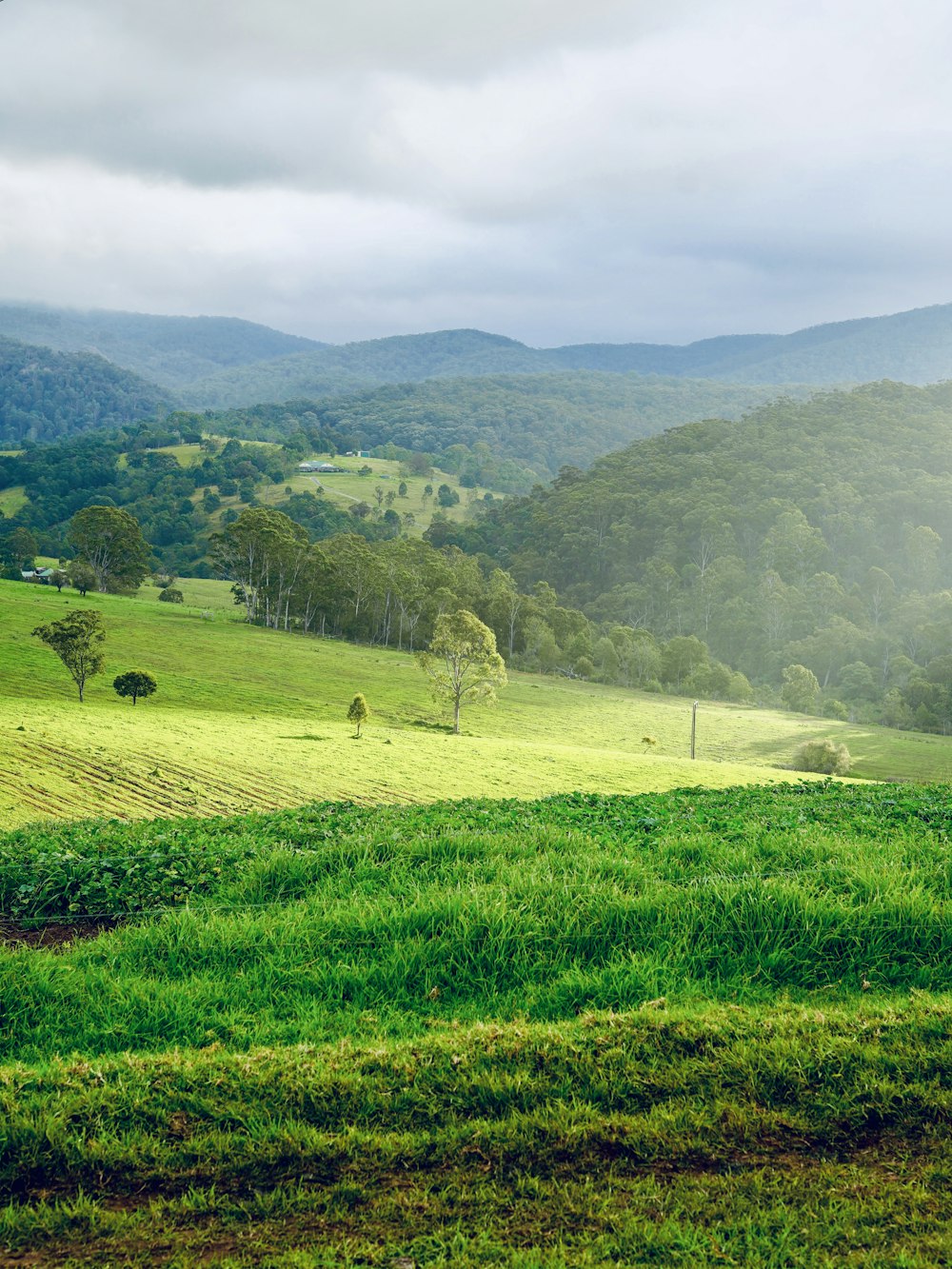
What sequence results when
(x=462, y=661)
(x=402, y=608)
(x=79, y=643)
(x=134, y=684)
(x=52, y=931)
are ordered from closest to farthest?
(x=52, y=931), (x=79, y=643), (x=134, y=684), (x=462, y=661), (x=402, y=608)

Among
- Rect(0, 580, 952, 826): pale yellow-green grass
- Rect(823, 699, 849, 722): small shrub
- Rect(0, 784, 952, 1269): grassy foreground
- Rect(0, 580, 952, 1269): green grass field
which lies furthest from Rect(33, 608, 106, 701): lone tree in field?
Rect(823, 699, 849, 722): small shrub

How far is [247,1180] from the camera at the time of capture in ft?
14.4

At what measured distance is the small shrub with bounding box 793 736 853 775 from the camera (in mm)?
66438

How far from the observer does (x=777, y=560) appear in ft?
562

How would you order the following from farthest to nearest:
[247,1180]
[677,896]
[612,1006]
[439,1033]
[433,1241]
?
[677,896]
[612,1006]
[439,1033]
[247,1180]
[433,1241]

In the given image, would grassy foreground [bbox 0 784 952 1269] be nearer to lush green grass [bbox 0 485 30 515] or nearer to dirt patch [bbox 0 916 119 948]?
dirt patch [bbox 0 916 119 948]

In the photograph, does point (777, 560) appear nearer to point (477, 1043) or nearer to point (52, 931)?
point (52, 931)

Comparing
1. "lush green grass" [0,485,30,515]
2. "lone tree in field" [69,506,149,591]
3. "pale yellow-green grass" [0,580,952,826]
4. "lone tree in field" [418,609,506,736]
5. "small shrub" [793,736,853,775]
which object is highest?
"lush green grass" [0,485,30,515]

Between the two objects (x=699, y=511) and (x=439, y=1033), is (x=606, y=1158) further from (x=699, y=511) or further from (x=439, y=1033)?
(x=699, y=511)

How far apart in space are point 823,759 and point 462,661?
27.7 m

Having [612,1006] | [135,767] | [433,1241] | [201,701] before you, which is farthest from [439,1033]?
[201,701]

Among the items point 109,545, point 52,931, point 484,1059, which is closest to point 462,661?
point 52,931

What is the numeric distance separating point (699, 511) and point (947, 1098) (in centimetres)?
18651

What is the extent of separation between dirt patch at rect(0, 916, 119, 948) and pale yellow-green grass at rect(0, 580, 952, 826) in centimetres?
1730
